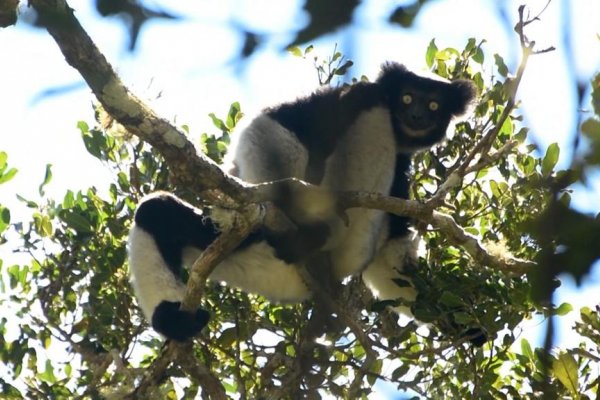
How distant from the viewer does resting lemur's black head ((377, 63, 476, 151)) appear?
643cm

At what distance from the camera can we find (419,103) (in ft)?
21.7

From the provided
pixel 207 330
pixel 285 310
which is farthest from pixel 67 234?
pixel 285 310

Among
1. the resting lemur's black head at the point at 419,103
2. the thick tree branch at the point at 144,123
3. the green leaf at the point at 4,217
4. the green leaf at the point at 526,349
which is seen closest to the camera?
the thick tree branch at the point at 144,123

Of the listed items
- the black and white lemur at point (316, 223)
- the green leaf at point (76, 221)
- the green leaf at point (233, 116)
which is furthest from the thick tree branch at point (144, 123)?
the green leaf at point (233, 116)

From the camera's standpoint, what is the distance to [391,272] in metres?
6.59

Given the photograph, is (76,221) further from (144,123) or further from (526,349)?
(526,349)

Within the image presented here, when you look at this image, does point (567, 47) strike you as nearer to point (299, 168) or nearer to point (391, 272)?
point (299, 168)

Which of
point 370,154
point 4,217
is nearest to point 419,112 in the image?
point 370,154

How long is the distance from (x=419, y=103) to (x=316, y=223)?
255 centimetres

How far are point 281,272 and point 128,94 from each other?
8.70 feet

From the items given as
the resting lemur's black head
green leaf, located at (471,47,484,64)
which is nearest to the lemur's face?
the resting lemur's black head

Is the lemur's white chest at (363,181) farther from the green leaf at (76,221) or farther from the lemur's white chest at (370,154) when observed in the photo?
the green leaf at (76,221)

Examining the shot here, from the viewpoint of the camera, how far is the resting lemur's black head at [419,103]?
253 inches

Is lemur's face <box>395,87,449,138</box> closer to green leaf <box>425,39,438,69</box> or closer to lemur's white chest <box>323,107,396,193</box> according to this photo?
lemur's white chest <box>323,107,396,193</box>
